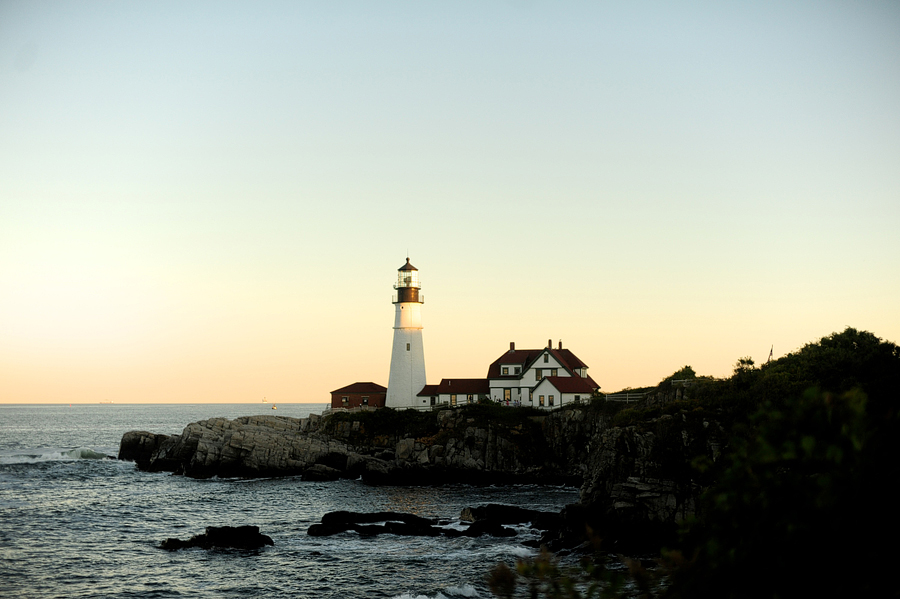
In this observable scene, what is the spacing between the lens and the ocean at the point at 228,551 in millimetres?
25156

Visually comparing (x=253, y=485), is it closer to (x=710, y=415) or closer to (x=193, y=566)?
(x=193, y=566)

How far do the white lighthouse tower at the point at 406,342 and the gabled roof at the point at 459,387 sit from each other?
48.6 inches

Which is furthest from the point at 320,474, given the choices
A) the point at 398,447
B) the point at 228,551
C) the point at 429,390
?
the point at 228,551

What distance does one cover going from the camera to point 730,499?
6.81m

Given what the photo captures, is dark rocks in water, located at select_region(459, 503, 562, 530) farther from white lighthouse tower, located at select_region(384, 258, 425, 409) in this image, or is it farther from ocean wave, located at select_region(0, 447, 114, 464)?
A: ocean wave, located at select_region(0, 447, 114, 464)

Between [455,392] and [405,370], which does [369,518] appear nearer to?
[405,370]

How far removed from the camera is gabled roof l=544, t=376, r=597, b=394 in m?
66.8

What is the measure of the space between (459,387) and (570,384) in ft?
40.1

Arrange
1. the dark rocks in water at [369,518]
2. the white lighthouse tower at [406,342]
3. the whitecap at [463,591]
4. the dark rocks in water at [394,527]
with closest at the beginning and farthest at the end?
1. the whitecap at [463,591]
2. the dark rocks in water at [394,527]
3. the dark rocks in water at [369,518]
4. the white lighthouse tower at [406,342]

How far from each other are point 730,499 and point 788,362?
35867 millimetres

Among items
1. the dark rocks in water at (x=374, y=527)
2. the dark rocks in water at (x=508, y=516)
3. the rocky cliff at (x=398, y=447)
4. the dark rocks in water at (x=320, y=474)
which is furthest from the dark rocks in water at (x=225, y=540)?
the dark rocks in water at (x=320, y=474)

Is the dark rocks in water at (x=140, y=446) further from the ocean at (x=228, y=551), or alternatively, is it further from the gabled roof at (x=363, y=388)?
the gabled roof at (x=363, y=388)

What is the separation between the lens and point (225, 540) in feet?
102

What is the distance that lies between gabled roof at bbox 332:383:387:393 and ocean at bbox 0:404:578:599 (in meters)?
20.8
